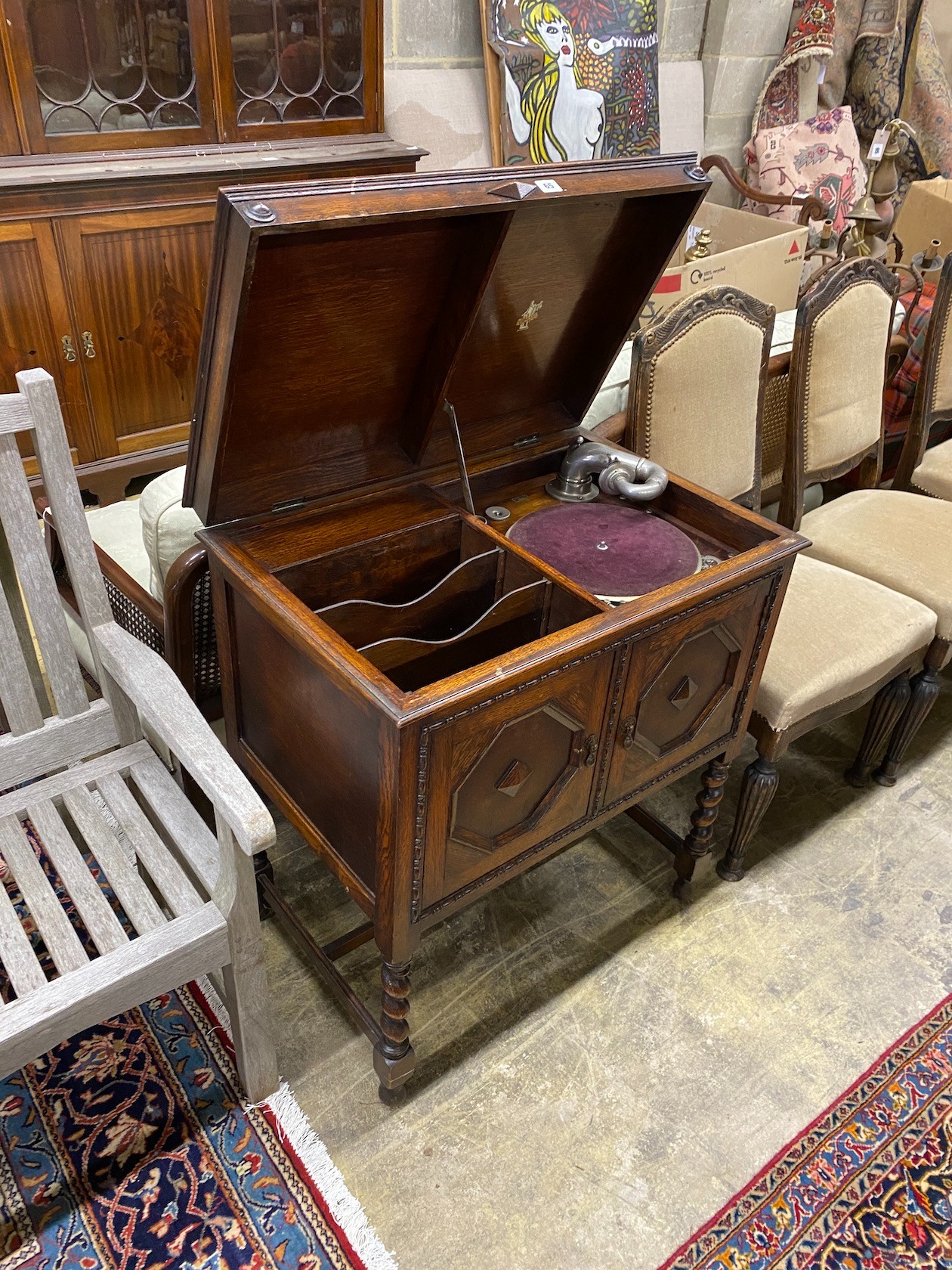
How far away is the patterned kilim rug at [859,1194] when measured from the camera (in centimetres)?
129

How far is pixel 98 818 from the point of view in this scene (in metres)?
1.33

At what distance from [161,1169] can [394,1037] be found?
1.21 ft

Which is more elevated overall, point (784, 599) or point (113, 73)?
point (113, 73)

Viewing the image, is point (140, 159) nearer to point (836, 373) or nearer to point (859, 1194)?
point (836, 373)

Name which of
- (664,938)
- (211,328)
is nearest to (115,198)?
(211,328)

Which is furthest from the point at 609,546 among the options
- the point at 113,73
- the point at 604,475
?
the point at 113,73

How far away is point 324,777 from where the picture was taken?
1255 millimetres

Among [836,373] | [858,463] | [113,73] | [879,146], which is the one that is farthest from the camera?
[879,146]

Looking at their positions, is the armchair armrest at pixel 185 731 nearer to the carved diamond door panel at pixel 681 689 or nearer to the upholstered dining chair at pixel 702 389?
the carved diamond door panel at pixel 681 689

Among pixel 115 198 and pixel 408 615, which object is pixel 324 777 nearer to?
pixel 408 615

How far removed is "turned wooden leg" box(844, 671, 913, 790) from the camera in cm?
193

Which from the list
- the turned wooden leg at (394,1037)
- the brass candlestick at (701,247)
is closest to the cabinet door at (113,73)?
the brass candlestick at (701,247)

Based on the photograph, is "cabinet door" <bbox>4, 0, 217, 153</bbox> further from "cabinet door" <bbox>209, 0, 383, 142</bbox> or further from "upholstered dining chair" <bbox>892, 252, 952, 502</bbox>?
"upholstered dining chair" <bbox>892, 252, 952, 502</bbox>

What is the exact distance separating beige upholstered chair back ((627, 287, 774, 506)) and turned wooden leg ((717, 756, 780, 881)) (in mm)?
574
